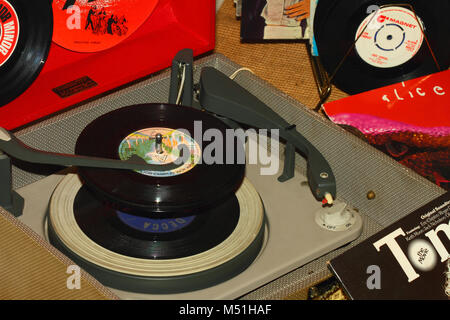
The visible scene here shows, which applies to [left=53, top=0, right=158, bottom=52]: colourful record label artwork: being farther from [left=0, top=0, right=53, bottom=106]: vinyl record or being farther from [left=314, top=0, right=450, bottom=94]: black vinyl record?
[left=314, top=0, right=450, bottom=94]: black vinyl record

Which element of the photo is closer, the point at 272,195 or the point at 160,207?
the point at 160,207

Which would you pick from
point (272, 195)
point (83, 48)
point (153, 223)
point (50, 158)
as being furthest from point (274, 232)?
point (83, 48)

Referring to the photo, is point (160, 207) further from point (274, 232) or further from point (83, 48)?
point (83, 48)

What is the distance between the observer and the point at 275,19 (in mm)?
1846

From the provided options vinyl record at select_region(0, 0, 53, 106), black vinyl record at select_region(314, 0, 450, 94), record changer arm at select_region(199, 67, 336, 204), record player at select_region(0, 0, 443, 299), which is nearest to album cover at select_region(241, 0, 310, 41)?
black vinyl record at select_region(314, 0, 450, 94)

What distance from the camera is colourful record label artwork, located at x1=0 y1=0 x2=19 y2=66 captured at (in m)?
1.50

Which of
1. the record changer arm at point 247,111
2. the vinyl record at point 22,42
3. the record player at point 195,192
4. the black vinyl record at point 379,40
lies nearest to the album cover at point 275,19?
the black vinyl record at point 379,40

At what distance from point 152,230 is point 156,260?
0.07m

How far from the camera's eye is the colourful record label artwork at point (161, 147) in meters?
1.39

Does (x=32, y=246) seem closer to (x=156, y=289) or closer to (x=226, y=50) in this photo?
(x=156, y=289)

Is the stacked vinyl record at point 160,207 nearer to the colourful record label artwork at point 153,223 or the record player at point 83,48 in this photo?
the colourful record label artwork at point 153,223

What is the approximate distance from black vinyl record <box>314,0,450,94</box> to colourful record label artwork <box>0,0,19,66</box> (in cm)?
65

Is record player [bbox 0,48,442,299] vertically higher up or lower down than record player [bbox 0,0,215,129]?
lower down

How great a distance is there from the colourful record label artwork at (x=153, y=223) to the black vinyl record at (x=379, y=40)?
1.96 feet
